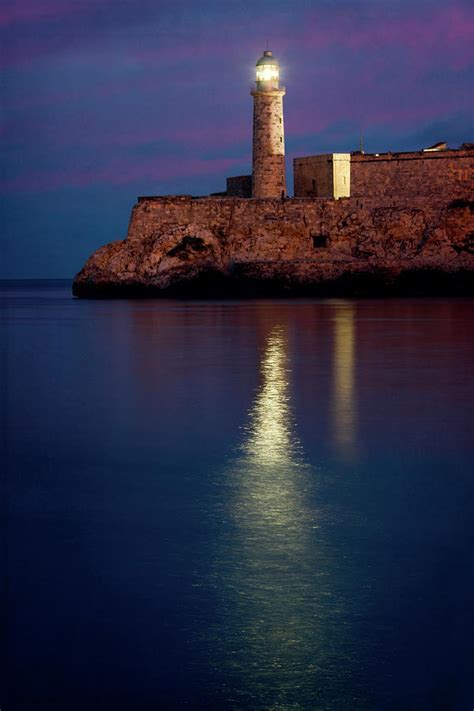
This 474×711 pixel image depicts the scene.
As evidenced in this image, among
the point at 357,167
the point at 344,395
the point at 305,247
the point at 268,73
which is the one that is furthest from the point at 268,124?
the point at 344,395

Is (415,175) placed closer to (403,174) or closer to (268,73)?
(403,174)

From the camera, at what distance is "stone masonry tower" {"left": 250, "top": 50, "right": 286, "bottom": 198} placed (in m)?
29.4

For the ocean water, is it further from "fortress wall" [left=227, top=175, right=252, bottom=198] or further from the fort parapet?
"fortress wall" [left=227, top=175, right=252, bottom=198]

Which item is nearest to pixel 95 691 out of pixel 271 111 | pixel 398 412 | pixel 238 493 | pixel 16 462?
pixel 238 493

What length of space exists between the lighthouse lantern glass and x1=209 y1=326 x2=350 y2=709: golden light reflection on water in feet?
86.1

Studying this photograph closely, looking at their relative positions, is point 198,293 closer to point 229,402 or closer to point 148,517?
point 229,402

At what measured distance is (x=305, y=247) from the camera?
3064 centimetres

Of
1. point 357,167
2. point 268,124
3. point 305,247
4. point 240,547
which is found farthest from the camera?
point 305,247

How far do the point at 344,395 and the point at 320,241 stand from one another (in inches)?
925

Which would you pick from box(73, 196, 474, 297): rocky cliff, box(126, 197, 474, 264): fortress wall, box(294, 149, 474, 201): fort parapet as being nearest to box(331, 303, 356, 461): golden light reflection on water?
box(73, 196, 474, 297): rocky cliff

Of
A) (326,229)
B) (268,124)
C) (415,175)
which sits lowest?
(326,229)

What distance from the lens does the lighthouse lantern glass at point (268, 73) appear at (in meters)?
29.6

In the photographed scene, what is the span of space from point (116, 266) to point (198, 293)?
9.82 feet

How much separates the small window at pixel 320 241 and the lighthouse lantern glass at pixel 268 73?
5.05 m
